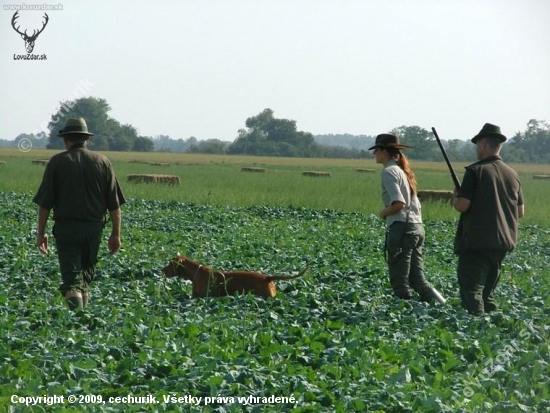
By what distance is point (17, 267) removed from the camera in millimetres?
12016

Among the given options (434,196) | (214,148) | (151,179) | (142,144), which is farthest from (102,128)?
(434,196)

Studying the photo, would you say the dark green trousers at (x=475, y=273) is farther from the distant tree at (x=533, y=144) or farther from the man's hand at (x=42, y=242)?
the distant tree at (x=533, y=144)

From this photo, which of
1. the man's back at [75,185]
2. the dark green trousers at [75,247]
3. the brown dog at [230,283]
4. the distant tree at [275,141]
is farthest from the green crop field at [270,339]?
the distant tree at [275,141]

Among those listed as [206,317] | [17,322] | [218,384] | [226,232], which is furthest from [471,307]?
[226,232]

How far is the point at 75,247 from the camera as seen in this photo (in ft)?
29.8

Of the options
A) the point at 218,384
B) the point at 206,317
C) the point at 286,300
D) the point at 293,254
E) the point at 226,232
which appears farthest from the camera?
the point at 226,232

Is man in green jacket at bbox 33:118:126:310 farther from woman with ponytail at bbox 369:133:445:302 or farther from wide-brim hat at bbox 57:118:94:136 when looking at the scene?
woman with ponytail at bbox 369:133:445:302

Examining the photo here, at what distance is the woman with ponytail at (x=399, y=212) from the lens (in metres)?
9.72

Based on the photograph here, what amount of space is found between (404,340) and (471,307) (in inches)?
54.7

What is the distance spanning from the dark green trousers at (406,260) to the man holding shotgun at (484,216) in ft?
2.02

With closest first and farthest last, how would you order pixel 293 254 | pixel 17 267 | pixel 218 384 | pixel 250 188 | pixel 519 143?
pixel 218 384 → pixel 17 267 → pixel 293 254 → pixel 250 188 → pixel 519 143

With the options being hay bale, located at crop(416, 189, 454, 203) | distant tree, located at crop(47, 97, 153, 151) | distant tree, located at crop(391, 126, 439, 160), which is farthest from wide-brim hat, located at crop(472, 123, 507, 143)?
distant tree, located at crop(47, 97, 153, 151)

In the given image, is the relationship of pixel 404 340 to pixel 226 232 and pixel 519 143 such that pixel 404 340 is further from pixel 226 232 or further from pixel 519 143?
→ pixel 519 143

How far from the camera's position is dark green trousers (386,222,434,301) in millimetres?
9859
